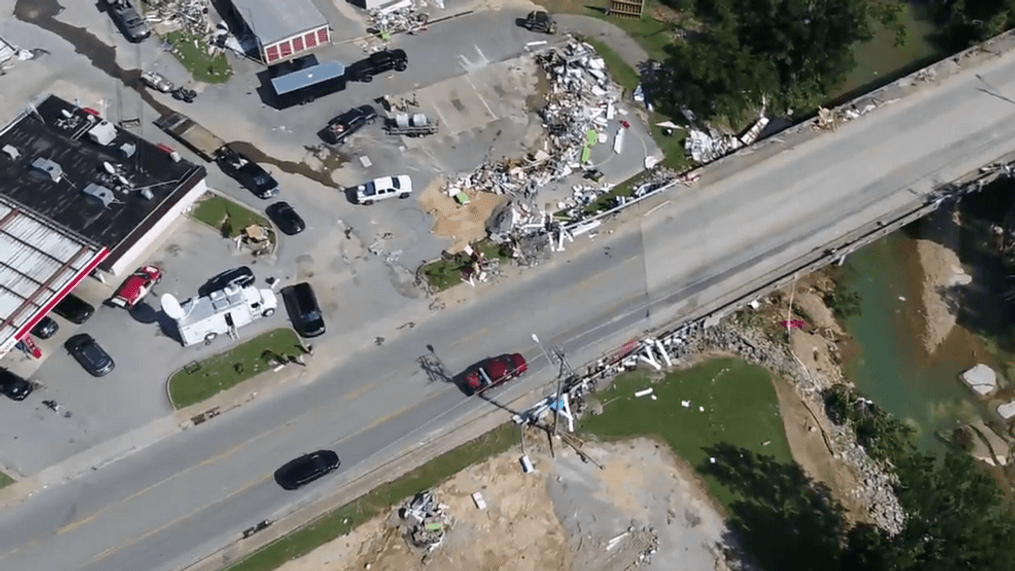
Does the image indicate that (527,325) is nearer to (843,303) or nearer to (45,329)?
(843,303)

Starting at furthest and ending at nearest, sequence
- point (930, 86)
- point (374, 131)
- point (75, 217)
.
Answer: point (930, 86) < point (374, 131) < point (75, 217)

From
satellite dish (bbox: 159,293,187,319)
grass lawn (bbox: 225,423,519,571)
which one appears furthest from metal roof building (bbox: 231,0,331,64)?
grass lawn (bbox: 225,423,519,571)

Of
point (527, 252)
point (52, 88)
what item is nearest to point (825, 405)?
point (527, 252)

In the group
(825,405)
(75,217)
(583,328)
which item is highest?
(75,217)

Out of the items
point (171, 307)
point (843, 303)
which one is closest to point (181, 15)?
point (171, 307)

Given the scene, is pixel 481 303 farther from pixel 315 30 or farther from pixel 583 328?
pixel 315 30

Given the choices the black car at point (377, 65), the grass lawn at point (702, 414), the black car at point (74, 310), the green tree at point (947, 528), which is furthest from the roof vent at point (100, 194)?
the green tree at point (947, 528)

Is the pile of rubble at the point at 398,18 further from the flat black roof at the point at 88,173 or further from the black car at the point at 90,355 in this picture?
the black car at the point at 90,355
